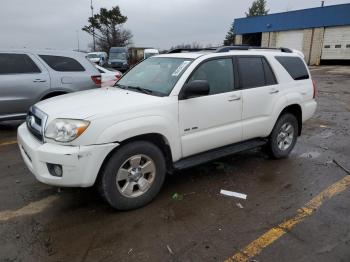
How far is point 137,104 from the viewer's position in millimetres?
3594

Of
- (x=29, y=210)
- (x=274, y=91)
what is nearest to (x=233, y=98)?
(x=274, y=91)

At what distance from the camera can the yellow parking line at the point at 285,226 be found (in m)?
2.96

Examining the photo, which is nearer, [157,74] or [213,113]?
[213,113]

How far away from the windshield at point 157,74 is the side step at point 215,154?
0.86 meters

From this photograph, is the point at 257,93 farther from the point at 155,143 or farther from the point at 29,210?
the point at 29,210

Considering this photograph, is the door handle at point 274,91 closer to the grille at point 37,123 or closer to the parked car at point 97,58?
the grille at point 37,123

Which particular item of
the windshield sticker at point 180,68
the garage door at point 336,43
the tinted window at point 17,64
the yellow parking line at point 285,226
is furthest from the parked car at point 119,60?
the yellow parking line at point 285,226

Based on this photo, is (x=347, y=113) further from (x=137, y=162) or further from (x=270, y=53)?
(x=137, y=162)

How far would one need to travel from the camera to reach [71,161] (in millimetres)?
3166

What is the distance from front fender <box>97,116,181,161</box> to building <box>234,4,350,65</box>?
3031 cm

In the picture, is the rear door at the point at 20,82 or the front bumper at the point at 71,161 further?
the rear door at the point at 20,82

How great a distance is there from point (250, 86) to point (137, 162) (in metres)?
2.06

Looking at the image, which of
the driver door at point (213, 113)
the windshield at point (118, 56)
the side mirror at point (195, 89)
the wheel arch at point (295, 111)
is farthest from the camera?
the windshield at point (118, 56)

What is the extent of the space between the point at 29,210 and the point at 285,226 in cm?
278
